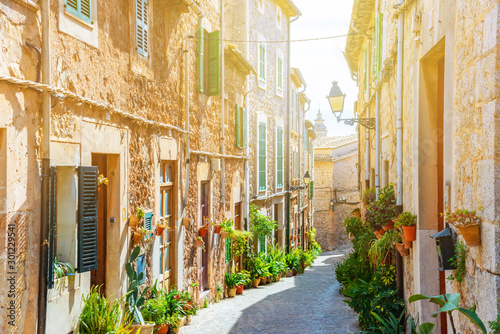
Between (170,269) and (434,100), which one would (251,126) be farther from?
(434,100)

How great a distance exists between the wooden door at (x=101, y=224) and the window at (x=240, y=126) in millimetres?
6089

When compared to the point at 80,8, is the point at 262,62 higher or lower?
higher

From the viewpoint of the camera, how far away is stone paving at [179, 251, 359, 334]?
7.86 metres

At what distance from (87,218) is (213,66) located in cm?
535

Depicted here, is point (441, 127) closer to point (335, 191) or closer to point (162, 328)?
point (162, 328)

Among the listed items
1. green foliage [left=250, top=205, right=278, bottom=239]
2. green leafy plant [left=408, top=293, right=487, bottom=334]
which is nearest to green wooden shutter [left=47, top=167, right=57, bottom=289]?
green leafy plant [left=408, top=293, right=487, bottom=334]

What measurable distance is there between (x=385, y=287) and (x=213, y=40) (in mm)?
5384

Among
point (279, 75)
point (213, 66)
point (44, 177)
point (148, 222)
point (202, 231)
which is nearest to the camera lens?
point (44, 177)

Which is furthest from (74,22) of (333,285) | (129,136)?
(333,285)

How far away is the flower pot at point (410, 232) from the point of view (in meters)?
5.88

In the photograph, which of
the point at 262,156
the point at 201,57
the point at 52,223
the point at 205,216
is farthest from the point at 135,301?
the point at 262,156

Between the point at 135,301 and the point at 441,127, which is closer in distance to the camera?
the point at 441,127

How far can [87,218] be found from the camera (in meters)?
4.79

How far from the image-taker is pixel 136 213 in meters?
6.29
